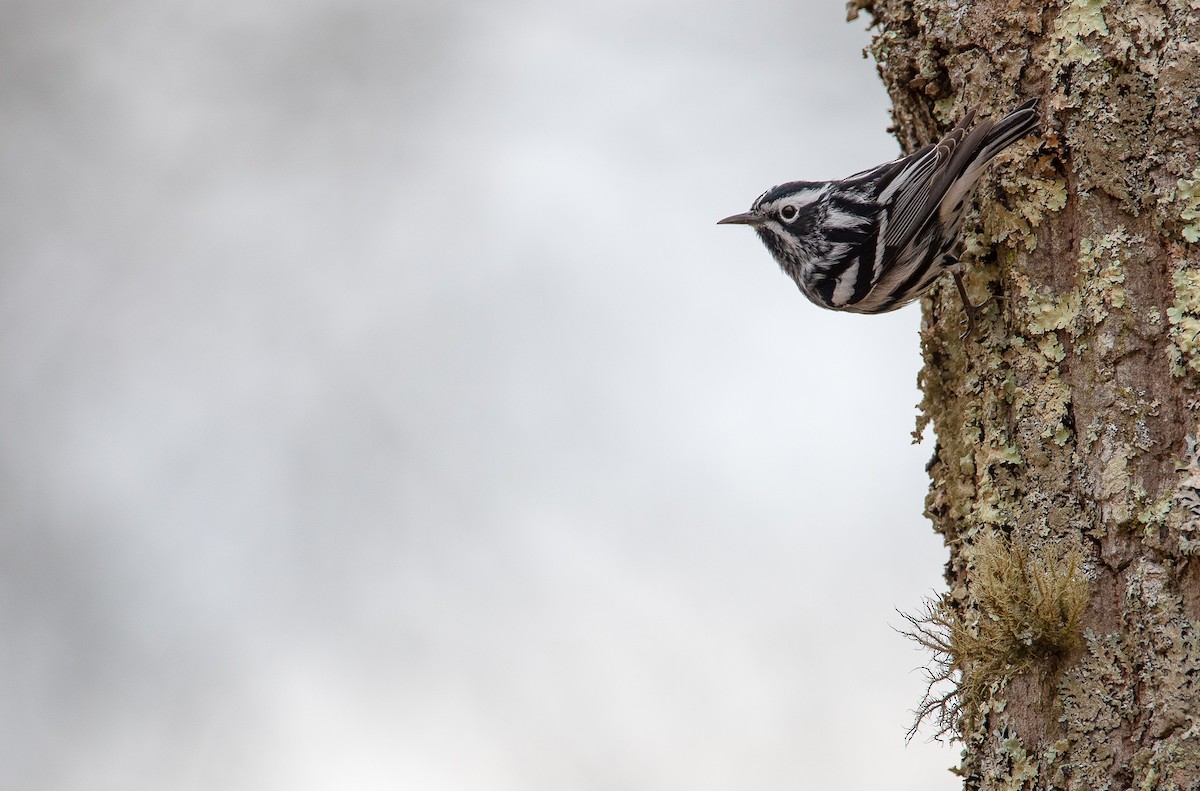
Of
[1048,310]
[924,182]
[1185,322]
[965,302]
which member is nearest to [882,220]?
[924,182]

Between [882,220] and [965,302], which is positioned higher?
[882,220]

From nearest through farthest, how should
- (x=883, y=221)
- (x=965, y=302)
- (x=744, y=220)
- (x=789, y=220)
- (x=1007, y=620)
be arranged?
(x=1007, y=620)
(x=965, y=302)
(x=883, y=221)
(x=789, y=220)
(x=744, y=220)

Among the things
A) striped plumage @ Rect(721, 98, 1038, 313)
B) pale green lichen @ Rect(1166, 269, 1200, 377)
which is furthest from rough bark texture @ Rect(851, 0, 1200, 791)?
striped plumage @ Rect(721, 98, 1038, 313)

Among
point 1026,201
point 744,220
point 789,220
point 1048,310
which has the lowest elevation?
point 1048,310

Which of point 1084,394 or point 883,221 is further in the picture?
point 883,221

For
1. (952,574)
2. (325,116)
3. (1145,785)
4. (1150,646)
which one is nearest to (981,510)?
(952,574)

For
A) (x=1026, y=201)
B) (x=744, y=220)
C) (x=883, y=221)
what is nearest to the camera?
(x=1026, y=201)

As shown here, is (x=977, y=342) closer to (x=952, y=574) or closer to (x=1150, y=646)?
Answer: (x=952, y=574)

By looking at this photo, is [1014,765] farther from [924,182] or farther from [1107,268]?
[924,182]
